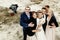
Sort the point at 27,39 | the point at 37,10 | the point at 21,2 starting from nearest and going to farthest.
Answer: the point at 27,39
the point at 37,10
the point at 21,2

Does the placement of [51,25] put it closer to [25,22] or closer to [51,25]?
[51,25]

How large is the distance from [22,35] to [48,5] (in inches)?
10.0

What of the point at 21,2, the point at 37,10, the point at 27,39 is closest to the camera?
the point at 27,39

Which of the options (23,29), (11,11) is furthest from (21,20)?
(11,11)

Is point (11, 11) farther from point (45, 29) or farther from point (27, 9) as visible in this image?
point (45, 29)

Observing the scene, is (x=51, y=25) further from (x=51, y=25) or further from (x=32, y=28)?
(x=32, y=28)

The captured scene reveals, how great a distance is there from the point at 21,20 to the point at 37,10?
0.41 ft

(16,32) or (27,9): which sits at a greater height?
(27,9)

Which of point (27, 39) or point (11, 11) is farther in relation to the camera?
point (11, 11)

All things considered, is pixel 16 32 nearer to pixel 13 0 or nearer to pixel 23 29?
pixel 23 29

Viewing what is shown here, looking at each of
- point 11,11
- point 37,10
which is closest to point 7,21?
point 11,11

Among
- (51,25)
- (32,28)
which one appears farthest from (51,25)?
(32,28)

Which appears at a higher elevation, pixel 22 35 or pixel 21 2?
pixel 21 2

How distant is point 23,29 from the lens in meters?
1.00
